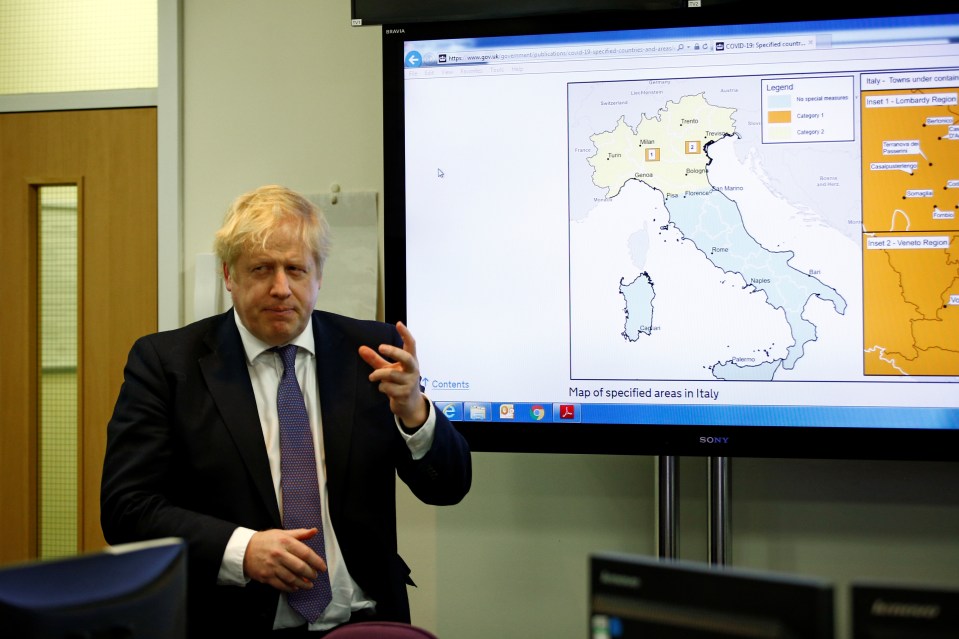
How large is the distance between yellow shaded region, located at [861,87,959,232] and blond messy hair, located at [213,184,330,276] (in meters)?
1.44

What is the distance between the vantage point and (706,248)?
6.86ft

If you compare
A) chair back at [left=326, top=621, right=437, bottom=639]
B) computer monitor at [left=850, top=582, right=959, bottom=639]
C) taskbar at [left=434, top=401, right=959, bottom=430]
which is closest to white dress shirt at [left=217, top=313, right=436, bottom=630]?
chair back at [left=326, top=621, right=437, bottom=639]

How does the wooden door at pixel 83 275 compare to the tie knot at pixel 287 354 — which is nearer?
the tie knot at pixel 287 354

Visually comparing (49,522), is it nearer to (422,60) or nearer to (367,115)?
(367,115)

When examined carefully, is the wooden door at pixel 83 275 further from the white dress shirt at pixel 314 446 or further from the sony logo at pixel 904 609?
the sony logo at pixel 904 609

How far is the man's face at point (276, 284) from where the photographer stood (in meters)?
1.78

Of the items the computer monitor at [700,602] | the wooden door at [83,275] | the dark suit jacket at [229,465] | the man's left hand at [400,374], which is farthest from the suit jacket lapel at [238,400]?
the computer monitor at [700,602]

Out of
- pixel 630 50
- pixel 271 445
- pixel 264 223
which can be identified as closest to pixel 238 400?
pixel 271 445

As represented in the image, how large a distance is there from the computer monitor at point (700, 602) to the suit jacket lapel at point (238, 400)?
1.07 meters

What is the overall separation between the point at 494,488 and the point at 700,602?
1667 millimetres

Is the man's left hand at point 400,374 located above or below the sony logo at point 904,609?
above

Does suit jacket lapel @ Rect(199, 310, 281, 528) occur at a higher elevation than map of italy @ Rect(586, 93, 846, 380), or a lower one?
lower

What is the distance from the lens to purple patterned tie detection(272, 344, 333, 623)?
5.67 feet

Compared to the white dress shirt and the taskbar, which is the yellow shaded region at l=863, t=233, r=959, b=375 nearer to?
the taskbar
